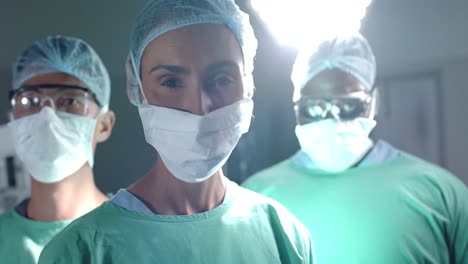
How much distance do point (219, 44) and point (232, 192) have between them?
388 mm

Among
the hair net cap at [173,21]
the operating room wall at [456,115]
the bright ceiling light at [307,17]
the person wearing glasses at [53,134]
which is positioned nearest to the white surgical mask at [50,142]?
the person wearing glasses at [53,134]

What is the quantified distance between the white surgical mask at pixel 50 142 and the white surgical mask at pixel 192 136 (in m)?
0.52

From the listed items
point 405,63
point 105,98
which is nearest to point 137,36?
point 105,98

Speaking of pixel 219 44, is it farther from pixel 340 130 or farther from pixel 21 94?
pixel 21 94

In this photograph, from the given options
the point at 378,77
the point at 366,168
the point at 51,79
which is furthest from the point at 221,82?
the point at 378,77

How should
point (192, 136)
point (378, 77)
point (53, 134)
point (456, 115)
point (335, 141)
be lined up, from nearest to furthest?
point (192, 136)
point (53, 134)
point (335, 141)
point (456, 115)
point (378, 77)

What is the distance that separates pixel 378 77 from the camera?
7.22 feet

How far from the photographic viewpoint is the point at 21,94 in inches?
57.9

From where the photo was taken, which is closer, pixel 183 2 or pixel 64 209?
pixel 183 2

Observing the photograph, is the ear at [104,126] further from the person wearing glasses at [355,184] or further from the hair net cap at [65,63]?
the person wearing glasses at [355,184]

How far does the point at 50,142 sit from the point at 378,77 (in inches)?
60.0

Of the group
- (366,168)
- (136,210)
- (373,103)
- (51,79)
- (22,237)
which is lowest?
(22,237)

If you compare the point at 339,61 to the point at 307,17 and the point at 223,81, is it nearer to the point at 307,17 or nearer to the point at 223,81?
the point at 307,17

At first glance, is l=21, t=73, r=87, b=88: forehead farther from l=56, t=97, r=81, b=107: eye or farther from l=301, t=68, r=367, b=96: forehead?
l=301, t=68, r=367, b=96: forehead
